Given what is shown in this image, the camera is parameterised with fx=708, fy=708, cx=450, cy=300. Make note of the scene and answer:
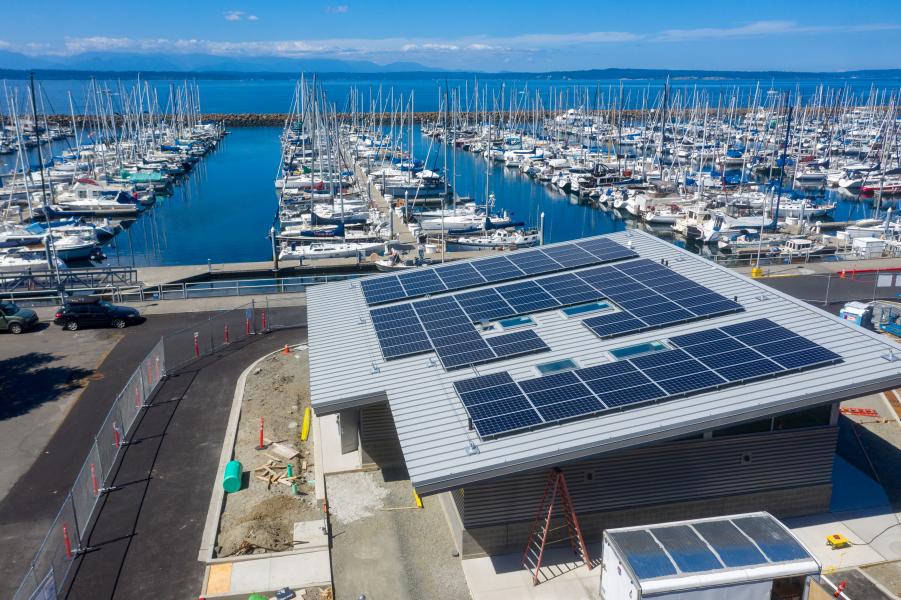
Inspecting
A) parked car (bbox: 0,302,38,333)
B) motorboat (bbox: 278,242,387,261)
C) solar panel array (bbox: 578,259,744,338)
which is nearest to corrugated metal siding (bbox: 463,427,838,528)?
solar panel array (bbox: 578,259,744,338)

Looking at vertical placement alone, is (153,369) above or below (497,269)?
below

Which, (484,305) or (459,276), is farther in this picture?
(459,276)

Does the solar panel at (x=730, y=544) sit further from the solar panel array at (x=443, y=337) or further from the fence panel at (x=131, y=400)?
the fence panel at (x=131, y=400)

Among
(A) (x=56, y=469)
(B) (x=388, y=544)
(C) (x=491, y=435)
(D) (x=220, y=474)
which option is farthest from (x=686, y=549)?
(A) (x=56, y=469)

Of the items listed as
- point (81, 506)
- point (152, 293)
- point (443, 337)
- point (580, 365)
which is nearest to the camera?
point (81, 506)

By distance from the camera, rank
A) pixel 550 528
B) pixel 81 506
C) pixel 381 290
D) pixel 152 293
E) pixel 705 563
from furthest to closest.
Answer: pixel 152 293, pixel 381 290, pixel 81 506, pixel 550 528, pixel 705 563

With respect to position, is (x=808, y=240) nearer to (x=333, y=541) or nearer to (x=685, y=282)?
(x=685, y=282)

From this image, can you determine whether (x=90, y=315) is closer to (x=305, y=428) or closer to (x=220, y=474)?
(x=305, y=428)

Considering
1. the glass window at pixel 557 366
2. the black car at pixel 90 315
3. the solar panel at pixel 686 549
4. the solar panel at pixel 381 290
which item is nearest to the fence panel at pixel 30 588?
the glass window at pixel 557 366

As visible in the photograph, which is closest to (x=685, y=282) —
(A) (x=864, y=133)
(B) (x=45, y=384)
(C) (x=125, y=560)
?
(C) (x=125, y=560)
